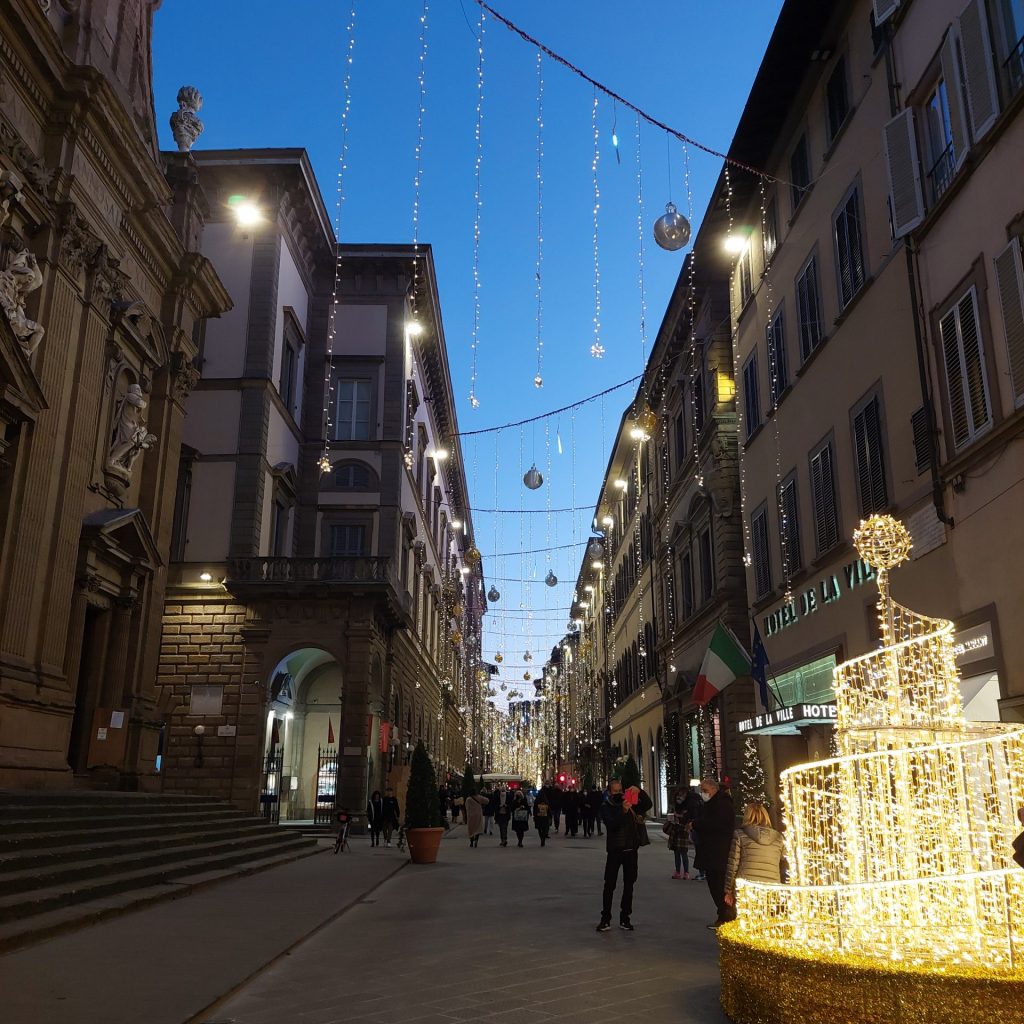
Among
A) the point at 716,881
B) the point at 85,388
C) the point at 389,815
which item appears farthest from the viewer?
the point at 389,815

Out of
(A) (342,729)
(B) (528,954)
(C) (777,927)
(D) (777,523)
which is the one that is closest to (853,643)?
(D) (777,523)

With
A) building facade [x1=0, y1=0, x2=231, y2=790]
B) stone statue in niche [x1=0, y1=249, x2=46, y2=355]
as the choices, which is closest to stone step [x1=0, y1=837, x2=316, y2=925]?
building facade [x1=0, y1=0, x2=231, y2=790]

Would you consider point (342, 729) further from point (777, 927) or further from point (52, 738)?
point (777, 927)

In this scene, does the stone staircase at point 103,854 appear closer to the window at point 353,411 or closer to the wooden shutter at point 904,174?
the wooden shutter at point 904,174

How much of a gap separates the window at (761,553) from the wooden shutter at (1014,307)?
11.0m

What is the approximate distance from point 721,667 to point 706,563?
7.65m

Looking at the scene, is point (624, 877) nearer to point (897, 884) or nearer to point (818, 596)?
point (897, 884)

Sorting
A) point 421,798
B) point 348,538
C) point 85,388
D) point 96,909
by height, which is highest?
point 348,538

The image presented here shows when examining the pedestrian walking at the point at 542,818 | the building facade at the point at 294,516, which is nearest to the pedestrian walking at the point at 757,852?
the pedestrian walking at the point at 542,818

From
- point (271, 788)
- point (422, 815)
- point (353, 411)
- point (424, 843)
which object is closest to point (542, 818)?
point (422, 815)

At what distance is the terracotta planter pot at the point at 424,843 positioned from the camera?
20.5 meters

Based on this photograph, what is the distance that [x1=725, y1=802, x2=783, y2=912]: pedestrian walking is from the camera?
315 inches

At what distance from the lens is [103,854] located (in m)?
12.8

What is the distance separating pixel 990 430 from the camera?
11625 millimetres
